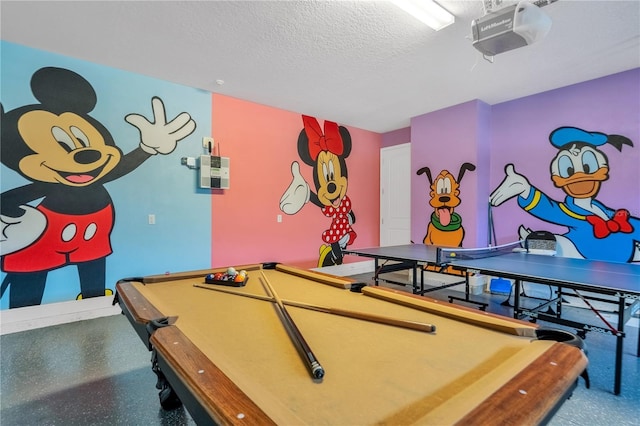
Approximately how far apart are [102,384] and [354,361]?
1.95 meters

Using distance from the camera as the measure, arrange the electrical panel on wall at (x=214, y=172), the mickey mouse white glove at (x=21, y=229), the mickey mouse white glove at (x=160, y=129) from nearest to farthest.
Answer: the mickey mouse white glove at (x=21, y=229), the mickey mouse white glove at (x=160, y=129), the electrical panel on wall at (x=214, y=172)

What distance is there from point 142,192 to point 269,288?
2.38 m

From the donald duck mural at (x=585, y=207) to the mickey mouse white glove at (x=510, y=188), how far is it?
0.12 metres

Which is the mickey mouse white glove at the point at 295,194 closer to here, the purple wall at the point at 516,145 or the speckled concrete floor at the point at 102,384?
the purple wall at the point at 516,145

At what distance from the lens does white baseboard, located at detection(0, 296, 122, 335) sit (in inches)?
108

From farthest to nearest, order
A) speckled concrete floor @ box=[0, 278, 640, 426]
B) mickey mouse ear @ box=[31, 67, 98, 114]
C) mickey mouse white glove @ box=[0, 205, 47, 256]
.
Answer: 1. mickey mouse ear @ box=[31, 67, 98, 114]
2. mickey mouse white glove @ box=[0, 205, 47, 256]
3. speckled concrete floor @ box=[0, 278, 640, 426]

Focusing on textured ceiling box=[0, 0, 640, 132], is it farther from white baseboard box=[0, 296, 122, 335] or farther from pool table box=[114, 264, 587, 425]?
white baseboard box=[0, 296, 122, 335]

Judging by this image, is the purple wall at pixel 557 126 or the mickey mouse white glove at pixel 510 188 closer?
the purple wall at pixel 557 126

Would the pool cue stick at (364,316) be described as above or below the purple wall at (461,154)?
below

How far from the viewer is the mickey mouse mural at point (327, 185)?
4715 mm

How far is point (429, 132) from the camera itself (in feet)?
15.3

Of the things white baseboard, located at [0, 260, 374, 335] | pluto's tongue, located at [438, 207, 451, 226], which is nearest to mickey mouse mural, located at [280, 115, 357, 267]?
pluto's tongue, located at [438, 207, 451, 226]

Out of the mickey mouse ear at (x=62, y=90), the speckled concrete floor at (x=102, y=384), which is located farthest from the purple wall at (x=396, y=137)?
the mickey mouse ear at (x=62, y=90)

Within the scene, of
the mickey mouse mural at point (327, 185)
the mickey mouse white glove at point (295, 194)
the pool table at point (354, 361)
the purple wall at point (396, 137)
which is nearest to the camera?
the pool table at point (354, 361)
